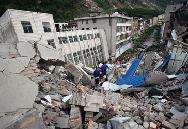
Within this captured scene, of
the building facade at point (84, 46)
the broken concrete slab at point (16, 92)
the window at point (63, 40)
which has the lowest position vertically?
the building facade at point (84, 46)

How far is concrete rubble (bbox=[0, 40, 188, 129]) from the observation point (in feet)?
25.6

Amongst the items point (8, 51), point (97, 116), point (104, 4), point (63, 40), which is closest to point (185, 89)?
point (97, 116)

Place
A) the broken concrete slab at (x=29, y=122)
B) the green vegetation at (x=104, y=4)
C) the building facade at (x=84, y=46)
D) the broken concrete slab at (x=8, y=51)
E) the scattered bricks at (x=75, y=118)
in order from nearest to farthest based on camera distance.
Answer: the broken concrete slab at (x=29, y=122)
the scattered bricks at (x=75, y=118)
the broken concrete slab at (x=8, y=51)
the building facade at (x=84, y=46)
the green vegetation at (x=104, y=4)

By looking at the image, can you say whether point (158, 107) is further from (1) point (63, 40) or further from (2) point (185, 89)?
(1) point (63, 40)

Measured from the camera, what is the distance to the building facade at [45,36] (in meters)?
20.2

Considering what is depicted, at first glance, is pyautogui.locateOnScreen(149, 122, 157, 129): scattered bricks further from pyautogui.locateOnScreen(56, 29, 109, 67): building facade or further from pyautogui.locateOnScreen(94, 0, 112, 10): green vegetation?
pyautogui.locateOnScreen(94, 0, 112, 10): green vegetation

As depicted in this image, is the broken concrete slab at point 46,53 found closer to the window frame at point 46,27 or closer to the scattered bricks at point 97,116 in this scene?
the scattered bricks at point 97,116

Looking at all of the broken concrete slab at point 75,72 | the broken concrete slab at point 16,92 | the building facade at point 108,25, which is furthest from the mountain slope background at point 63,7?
the broken concrete slab at point 16,92

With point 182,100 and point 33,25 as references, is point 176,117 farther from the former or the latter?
point 33,25

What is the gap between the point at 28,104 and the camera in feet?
26.7

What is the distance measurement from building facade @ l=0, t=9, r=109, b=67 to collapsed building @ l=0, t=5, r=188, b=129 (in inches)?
35.8

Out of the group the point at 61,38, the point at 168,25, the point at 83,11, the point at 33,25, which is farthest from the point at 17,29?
the point at 83,11

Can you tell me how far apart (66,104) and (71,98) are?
0.30 meters

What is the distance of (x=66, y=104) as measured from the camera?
8.73 meters
